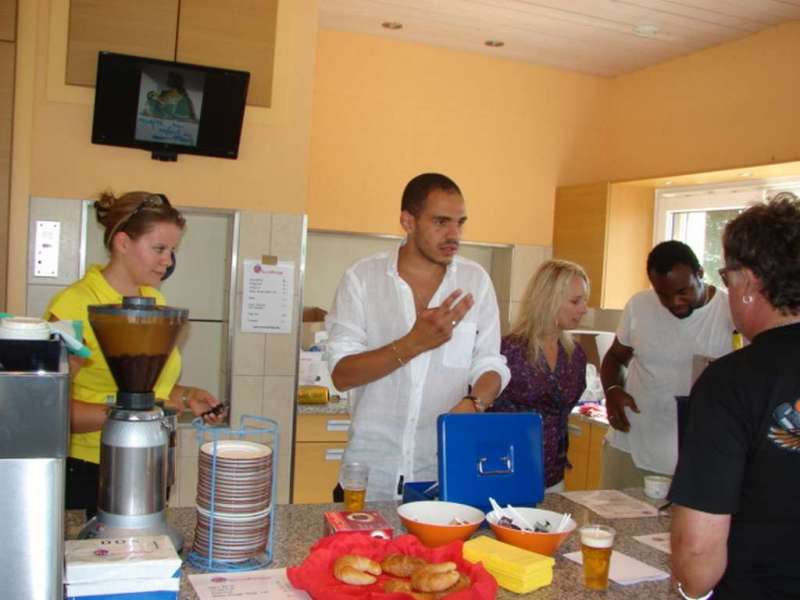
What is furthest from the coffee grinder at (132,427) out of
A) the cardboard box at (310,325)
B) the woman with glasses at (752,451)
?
the cardboard box at (310,325)

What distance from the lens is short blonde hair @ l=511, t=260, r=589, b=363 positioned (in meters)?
2.83

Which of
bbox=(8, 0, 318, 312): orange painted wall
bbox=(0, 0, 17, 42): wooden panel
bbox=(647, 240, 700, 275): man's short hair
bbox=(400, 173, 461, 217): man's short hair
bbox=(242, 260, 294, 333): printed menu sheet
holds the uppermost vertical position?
bbox=(0, 0, 17, 42): wooden panel

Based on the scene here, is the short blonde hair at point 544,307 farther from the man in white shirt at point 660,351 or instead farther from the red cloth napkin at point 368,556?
the red cloth napkin at point 368,556

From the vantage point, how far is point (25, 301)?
3.46 meters

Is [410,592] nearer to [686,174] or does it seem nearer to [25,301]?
[25,301]

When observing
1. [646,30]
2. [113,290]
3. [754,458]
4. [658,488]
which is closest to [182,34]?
[113,290]

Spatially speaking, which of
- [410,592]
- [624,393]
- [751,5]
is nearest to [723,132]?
[751,5]

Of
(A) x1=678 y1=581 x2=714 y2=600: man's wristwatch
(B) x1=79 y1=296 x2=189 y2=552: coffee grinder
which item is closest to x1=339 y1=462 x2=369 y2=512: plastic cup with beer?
(B) x1=79 y1=296 x2=189 y2=552: coffee grinder

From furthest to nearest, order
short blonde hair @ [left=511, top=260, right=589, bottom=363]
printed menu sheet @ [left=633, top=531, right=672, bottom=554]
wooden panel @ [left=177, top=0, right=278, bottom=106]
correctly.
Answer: wooden panel @ [left=177, top=0, right=278, bottom=106] < short blonde hair @ [left=511, top=260, right=589, bottom=363] < printed menu sheet @ [left=633, top=531, right=672, bottom=554]

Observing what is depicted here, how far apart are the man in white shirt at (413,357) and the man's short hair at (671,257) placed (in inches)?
33.1

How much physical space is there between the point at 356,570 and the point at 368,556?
88 millimetres

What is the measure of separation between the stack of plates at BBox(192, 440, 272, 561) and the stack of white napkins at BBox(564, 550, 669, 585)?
66 cm

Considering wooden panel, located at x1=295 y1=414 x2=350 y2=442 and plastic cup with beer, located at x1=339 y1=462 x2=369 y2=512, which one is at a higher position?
plastic cup with beer, located at x1=339 y1=462 x2=369 y2=512

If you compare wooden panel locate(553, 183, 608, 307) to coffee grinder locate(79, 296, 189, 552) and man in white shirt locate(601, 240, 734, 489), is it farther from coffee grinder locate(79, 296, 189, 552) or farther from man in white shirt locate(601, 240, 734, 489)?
coffee grinder locate(79, 296, 189, 552)
